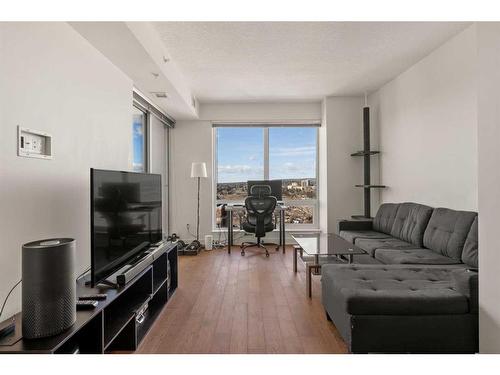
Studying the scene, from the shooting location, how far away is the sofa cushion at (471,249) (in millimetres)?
2435

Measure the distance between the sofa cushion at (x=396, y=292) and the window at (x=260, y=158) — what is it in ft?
11.5

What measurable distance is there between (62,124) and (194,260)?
2.98 m

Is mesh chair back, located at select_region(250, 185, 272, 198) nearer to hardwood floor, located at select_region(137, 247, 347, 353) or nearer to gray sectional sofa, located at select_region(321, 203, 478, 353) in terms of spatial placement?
hardwood floor, located at select_region(137, 247, 347, 353)

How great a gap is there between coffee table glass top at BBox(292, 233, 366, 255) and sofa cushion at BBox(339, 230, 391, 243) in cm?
28

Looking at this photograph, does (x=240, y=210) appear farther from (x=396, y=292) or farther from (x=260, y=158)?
(x=396, y=292)

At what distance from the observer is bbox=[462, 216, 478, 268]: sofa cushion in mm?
2435

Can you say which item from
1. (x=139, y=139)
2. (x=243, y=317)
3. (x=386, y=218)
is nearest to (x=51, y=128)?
(x=243, y=317)

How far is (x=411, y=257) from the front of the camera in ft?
8.97

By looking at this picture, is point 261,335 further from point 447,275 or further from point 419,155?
point 419,155

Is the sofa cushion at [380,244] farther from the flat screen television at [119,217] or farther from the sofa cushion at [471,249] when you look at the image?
the flat screen television at [119,217]

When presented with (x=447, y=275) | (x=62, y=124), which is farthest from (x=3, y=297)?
(x=447, y=275)

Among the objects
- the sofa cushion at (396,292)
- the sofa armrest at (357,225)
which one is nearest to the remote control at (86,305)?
the sofa cushion at (396,292)

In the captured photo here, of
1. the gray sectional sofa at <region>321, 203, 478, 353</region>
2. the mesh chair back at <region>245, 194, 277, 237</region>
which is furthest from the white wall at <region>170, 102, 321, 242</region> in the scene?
the gray sectional sofa at <region>321, 203, 478, 353</region>

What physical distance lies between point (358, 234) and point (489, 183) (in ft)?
8.14
